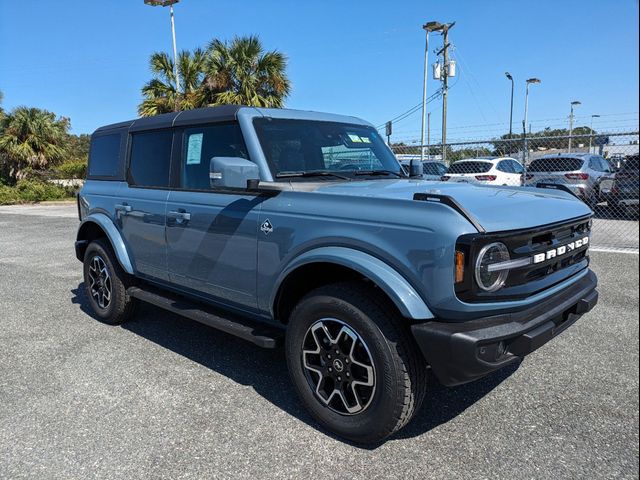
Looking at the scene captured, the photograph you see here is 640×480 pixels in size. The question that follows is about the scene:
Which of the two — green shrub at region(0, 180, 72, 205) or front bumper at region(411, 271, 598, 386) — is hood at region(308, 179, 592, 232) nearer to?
front bumper at region(411, 271, 598, 386)

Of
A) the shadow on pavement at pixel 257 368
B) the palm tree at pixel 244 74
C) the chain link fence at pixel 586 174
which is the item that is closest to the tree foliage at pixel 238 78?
the palm tree at pixel 244 74

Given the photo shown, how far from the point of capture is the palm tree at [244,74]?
1562 cm

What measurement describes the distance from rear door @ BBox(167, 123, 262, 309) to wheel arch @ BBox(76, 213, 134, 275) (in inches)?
30.2

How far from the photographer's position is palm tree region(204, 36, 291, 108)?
51.2ft

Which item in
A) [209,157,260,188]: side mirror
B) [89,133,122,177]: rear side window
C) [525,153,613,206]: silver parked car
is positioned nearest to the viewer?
[209,157,260,188]: side mirror

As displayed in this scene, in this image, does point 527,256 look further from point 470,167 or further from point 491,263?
point 470,167

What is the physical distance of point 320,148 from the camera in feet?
12.2

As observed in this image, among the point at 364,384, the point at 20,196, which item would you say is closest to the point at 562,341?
the point at 364,384

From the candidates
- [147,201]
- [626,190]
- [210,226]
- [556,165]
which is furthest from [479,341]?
[556,165]

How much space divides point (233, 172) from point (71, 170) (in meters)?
27.2

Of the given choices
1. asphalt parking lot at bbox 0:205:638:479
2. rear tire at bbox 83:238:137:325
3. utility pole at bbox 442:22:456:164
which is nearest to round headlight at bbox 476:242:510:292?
asphalt parking lot at bbox 0:205:638:479

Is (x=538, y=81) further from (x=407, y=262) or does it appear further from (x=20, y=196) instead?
(x=407, y=262)

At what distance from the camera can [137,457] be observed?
2660 mm

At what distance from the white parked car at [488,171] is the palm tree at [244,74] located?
6.29m
